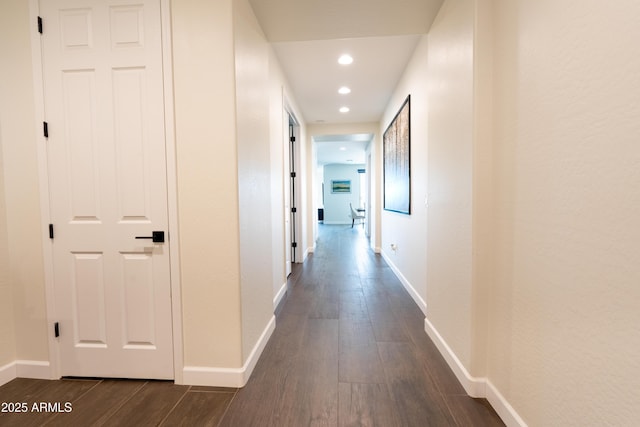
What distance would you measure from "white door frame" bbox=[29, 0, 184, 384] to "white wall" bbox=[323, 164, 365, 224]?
10598mm

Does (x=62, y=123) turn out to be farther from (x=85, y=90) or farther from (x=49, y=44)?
(x=49, y=44)

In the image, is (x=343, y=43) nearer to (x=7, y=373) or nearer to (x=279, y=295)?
(x=279, y=295)

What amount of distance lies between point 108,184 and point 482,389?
2599 mm

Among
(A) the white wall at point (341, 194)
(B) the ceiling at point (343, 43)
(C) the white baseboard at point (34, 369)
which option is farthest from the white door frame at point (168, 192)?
(A) the white wall at point (341, 194)

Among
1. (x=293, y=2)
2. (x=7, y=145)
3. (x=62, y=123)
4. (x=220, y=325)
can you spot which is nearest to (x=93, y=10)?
(x=62, y=123)

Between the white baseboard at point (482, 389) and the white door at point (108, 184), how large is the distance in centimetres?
184

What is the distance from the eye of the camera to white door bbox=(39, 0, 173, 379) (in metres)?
1.65

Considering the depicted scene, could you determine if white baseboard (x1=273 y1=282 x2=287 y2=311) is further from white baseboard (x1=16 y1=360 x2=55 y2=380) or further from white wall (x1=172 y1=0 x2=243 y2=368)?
white baseboard (x1=16 y1=360 x2=55 y2=380)

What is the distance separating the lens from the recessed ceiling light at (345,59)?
2.99m

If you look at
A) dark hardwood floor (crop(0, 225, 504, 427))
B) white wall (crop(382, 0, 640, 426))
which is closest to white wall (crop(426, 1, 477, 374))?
white wall (crop(382, 0, 640, 426))

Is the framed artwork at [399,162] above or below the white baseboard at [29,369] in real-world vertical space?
above

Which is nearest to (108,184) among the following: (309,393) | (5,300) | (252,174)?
(252,174)

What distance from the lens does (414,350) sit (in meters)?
2.06

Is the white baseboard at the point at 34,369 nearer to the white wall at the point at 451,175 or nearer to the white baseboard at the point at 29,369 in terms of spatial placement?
the white baseboard at the point at 29,369
